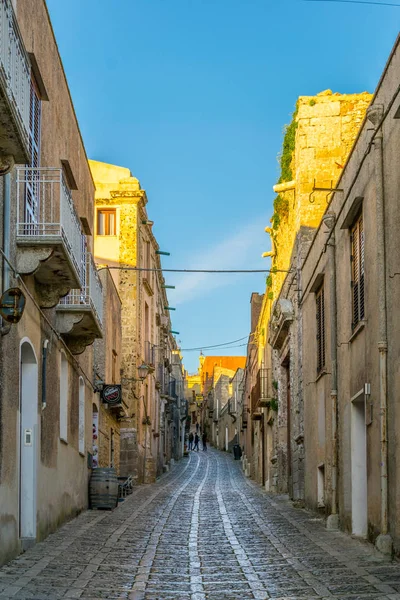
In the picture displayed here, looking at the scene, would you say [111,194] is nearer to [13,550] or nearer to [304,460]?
[304,460]

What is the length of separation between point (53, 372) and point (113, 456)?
45.0 feet

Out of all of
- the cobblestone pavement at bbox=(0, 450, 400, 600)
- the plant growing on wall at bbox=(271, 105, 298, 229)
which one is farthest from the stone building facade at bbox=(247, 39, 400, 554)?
the plant growing on wall at bbox=(271, 105, 298, 229)

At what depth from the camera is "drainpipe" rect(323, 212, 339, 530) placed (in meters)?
16.0

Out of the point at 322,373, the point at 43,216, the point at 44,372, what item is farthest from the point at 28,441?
the point at 322,373

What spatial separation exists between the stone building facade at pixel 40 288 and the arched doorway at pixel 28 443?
1cm

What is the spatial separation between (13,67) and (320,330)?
1090 cm

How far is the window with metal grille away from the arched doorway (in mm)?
1783

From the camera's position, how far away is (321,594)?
30.1 feet

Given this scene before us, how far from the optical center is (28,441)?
13.3m

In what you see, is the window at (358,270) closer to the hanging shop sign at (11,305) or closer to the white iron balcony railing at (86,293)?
the white iron balcony railing at (86,293)

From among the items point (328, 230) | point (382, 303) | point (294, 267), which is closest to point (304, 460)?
point (294, 267)

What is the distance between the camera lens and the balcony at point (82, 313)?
636 inches

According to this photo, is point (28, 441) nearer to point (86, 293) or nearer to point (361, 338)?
point (86, 293)

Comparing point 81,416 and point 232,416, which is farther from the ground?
point 81,416
